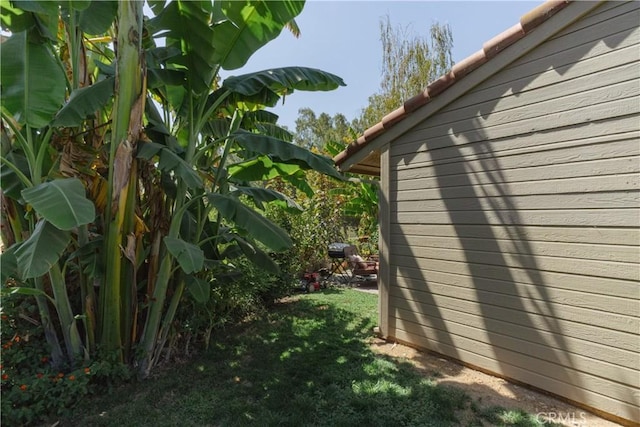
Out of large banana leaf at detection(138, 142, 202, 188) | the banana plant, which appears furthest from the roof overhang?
large banana leaf at detection(138, 142, 202, 188)

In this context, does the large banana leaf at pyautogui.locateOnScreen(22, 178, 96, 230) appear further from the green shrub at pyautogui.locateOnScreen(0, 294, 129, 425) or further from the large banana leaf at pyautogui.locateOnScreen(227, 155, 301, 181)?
the large banana leaf at pyautogui.locateOnScreen(227, 155, 301, 181)

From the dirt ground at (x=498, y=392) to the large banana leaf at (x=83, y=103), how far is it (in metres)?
4.44

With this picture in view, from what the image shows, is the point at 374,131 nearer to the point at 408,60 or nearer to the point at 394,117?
the point at 394,117

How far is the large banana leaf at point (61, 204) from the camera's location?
7.75 ft

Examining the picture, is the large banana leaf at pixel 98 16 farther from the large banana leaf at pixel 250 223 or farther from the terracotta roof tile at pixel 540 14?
the terracotta roof tile at pixel 540 14

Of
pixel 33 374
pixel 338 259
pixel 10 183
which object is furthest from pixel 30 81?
pixel 338 259

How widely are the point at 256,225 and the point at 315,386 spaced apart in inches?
74.6

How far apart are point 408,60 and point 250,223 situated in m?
11.9

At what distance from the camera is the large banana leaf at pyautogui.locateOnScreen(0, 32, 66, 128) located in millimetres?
2598

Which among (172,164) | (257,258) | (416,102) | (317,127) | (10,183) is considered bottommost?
(257,258)

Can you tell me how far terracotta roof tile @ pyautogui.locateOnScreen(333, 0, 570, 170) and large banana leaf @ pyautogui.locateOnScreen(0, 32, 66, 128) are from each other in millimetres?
3734

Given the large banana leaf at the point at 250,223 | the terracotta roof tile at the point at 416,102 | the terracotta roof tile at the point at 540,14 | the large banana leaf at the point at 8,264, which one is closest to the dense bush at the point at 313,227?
the large banana leaf at the point at 250,223

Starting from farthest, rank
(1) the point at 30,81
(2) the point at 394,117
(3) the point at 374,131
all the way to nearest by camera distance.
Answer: (3) the point at 374,131 < (2) the point at 394,117 < (1) the point at 30,81

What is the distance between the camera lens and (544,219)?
10.1ft
